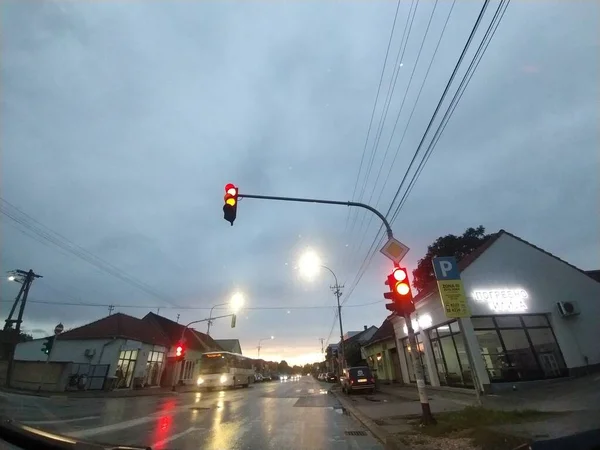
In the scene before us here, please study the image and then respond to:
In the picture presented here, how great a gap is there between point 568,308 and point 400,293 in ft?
42.6

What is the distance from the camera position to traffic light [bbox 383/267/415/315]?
29.5 ft

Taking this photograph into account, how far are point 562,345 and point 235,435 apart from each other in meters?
16.2

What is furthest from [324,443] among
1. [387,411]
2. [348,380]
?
[348,380]

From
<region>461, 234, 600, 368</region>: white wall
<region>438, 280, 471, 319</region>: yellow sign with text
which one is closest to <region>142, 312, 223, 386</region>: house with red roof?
<region>461, 234, 600, 368</region>: white wall

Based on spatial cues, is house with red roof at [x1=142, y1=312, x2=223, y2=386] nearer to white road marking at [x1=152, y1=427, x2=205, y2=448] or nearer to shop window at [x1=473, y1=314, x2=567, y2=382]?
white road marking at [x1=152, y1=427, x2=205, y2=448]

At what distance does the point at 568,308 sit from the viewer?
640 inches

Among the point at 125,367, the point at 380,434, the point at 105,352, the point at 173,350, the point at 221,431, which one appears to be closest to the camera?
the point at 380,434

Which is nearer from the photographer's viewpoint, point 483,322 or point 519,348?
point 519,348

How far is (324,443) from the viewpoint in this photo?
7.71 meters

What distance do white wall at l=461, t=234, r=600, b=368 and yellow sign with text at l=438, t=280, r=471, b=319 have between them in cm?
512

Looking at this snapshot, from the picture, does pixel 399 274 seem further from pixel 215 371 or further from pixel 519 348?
pixel 215 371

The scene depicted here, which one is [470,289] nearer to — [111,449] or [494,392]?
[494,392]

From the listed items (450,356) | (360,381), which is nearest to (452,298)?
(450,356)

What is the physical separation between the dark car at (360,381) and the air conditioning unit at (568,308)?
11.9 metres
